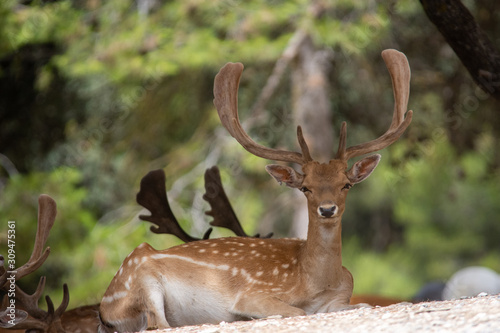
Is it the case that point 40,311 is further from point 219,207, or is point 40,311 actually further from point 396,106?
point 396,106

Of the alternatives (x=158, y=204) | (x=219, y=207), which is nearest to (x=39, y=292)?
(x=158, y=204)

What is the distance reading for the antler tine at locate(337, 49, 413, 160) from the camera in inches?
203

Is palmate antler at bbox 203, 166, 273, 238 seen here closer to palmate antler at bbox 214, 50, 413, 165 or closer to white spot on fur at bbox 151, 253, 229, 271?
palmate antler at bbox 214, 50, 413, 165

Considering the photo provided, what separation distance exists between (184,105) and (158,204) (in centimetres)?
816

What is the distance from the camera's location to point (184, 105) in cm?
1456

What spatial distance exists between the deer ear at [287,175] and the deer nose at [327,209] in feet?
1.17

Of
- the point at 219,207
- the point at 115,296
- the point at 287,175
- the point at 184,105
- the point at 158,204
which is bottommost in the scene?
the point at 184,105

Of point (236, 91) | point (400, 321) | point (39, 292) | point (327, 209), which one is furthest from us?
point (236, 91)

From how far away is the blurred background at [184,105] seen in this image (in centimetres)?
1217

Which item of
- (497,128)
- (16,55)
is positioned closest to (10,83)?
(16,55)

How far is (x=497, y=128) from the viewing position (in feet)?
36.4

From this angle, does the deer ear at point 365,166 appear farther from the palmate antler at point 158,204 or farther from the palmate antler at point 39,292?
the palmate antler at point 39,292

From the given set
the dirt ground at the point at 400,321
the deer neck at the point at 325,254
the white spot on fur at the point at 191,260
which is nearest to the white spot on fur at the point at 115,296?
the white spot on fur at the point at 191,260

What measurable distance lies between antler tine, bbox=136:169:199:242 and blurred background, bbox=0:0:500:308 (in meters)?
4.71
